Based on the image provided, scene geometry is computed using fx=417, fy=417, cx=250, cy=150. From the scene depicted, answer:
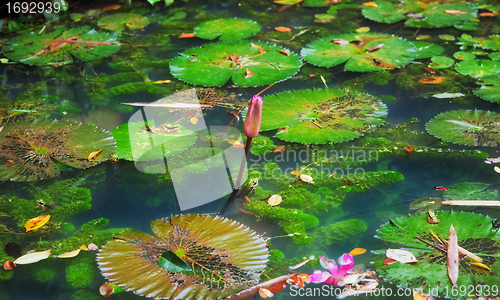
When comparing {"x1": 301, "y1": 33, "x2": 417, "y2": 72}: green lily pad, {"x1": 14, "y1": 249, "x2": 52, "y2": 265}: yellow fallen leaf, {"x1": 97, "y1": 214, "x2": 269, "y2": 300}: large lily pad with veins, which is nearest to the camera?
{"x1": 97, "y1": 214, "x2": 269, "y2": 300}: large lily pad with veins

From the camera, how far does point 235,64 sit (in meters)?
2.24

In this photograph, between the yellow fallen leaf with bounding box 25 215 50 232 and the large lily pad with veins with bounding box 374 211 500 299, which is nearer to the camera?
the large lily pad with veins with bounding box 374 211 500 299

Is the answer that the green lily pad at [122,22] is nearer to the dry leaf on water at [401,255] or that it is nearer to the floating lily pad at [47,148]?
the floating lily pad at [47,148]

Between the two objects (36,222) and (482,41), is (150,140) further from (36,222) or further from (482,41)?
(482,41)

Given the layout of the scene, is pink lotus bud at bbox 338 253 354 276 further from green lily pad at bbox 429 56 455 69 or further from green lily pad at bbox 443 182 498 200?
green lily pad at bbox 429 56 455 69

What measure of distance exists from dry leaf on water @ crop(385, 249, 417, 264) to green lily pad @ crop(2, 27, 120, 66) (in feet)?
6.41

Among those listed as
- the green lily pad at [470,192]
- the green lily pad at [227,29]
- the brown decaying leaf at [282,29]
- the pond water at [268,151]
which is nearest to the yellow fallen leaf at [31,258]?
the pond water at [268,151]

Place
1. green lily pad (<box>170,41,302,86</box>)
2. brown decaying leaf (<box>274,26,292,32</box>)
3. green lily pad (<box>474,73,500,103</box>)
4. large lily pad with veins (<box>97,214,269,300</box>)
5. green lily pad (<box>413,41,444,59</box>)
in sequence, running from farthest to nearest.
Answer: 1. brown decaying leaf (<box>274,26,292,32</box>)
2. green lily pad (<box>413,41,444,59</box>)
3. green lily pad (<box>170,41,302,86</box>)
4. green lily pad (<box>474,73,500,103</box>)
5. large lily pad with veins (<box>97,214,269,300</box>)

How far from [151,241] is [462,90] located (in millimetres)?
1680

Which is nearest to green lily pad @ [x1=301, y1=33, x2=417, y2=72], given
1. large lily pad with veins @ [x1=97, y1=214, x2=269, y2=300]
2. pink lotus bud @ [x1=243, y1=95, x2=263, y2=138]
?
pink lotus bud @ [x1=243, y1=95, x2=263, y2=138]

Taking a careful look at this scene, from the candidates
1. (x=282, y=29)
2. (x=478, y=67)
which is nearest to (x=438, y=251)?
(x=478, y=67)

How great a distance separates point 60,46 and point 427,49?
2.19 m

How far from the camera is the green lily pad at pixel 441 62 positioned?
2271 millimetres

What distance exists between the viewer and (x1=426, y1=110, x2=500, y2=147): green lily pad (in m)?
1.68
